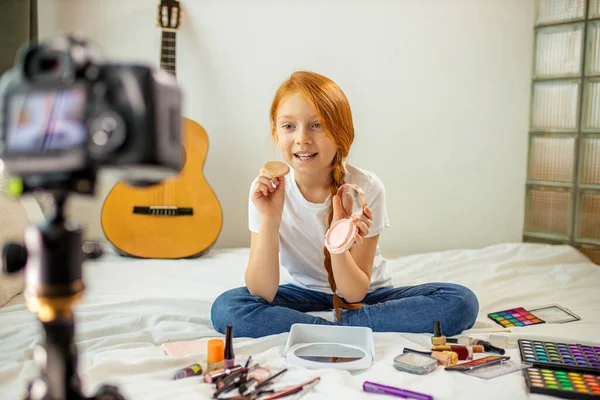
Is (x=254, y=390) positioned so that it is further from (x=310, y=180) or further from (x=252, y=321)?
(x=310, y=180)

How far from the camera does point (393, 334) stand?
123cm

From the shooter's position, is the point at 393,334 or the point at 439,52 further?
the point at 439,52

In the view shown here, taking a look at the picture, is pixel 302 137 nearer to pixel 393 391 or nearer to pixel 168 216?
pixel 393 391

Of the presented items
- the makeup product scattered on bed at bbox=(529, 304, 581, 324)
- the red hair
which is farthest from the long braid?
→ the makeup product scattered on bed at bbox=(529, 304, 581, 324)

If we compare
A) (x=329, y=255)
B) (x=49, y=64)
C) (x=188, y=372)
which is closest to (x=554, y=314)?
(x=329, y=255)

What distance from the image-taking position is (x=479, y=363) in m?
1.04

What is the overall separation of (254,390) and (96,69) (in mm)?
601

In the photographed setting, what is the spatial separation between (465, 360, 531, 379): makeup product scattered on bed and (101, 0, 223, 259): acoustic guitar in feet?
4.10

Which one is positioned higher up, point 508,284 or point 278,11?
point 278,11

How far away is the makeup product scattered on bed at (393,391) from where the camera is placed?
2.93 ft

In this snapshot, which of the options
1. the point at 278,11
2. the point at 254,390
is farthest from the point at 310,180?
the point at 278,11

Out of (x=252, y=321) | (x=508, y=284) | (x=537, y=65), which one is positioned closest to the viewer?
(x=252, y=321)

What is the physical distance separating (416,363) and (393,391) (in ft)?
0.43

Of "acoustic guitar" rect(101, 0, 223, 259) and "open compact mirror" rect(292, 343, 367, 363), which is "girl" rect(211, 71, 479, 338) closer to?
"open compact mirror" rect(292, 343, 367, 363)
